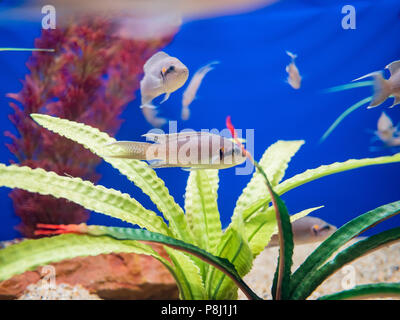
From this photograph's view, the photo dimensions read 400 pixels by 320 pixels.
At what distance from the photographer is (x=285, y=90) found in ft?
13.5

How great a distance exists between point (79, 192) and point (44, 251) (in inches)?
16.0

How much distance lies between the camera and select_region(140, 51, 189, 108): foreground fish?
1448 mm

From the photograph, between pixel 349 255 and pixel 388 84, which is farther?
pixel 388 84

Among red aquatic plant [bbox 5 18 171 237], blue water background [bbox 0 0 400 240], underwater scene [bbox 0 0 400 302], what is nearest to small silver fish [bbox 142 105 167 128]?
underwater scene [bbox 0 0 400 302]

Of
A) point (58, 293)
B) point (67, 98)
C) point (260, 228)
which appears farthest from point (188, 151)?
point (67, 98)

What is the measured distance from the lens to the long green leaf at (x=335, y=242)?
4.00ft

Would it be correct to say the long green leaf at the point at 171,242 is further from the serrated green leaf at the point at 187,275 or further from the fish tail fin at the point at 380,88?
the fish tail fin at the point at 380,88

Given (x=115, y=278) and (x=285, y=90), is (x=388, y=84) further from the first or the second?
(x=285, y=90)

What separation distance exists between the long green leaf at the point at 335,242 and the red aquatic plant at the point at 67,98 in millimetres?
2440

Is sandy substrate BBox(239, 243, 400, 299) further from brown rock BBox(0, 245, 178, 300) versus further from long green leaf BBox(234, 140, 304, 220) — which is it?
long green leaf BBox(234, 140, 304, 220)

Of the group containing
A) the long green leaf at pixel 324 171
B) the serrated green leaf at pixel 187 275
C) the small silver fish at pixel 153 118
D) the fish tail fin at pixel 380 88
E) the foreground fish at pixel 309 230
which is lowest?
the serrated green leaf at pixel 187 275

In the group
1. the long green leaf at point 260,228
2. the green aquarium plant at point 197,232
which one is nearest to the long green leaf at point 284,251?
the green aquarium plant at point 197,232

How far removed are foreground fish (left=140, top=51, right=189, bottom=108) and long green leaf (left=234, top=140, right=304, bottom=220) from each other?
65cm

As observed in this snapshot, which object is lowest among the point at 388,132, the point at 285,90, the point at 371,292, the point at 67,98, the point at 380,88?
the point at 371,292
